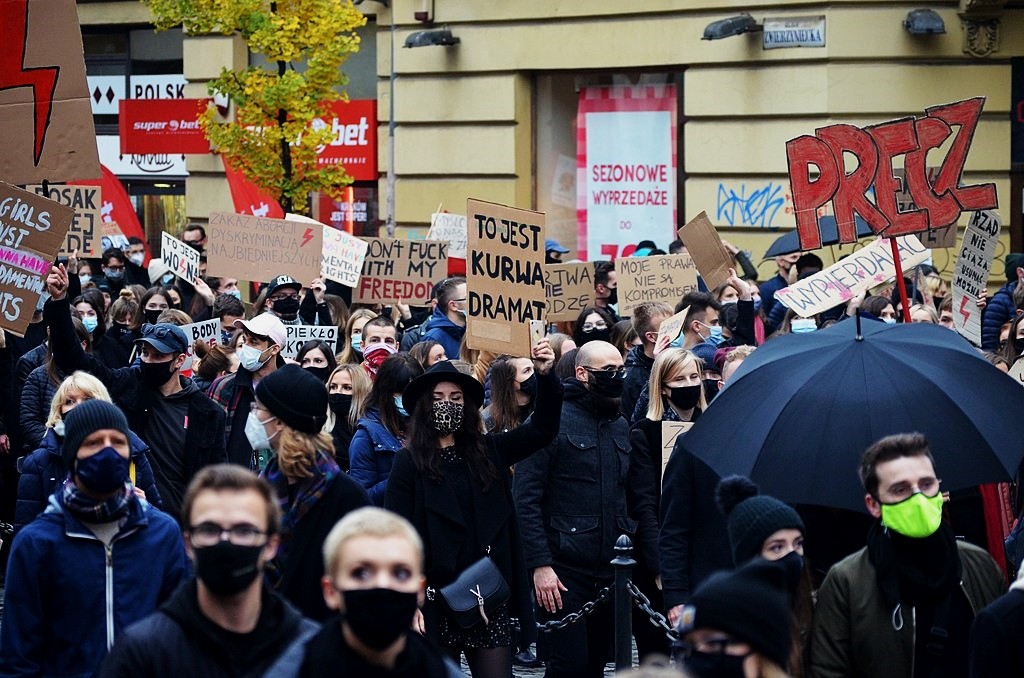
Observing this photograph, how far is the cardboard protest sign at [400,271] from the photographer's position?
1377 cm

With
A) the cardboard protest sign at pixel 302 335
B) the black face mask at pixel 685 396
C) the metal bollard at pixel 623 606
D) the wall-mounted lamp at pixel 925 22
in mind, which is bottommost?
the metal bollard at pixel 623 606

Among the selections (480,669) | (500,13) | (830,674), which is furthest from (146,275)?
(830,674)

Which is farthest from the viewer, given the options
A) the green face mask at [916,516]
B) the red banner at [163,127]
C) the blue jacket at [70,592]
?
the red banner at [163,127]

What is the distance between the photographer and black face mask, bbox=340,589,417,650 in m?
3.60

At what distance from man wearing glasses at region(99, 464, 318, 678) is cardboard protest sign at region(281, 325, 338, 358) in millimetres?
6673

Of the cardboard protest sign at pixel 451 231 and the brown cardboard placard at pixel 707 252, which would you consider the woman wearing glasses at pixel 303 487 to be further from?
the cardboard protest sign at pixel 451 231

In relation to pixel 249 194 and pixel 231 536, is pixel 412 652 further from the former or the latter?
pixel 249 194

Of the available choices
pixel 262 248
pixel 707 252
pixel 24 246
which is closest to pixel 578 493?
pixel 24 246

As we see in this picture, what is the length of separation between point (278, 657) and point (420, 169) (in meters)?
15.8

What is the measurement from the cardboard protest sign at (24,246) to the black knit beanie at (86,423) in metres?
3.29

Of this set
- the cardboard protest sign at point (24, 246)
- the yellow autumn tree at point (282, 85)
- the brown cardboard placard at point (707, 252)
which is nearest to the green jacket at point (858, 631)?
the cardboard protest sign at point (24, 246)

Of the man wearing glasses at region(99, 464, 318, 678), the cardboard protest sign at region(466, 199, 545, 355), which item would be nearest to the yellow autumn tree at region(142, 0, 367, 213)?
the cardboard protest sign at region(466, 199, 545, 355)

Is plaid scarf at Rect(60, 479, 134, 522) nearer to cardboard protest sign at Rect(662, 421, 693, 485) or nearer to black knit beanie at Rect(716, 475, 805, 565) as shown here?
black knit beanie at Rect(716, 475, 805, 565)

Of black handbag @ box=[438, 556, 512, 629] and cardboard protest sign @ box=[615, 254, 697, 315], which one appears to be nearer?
black handbag @ box=[438, 556, 512, 629]
